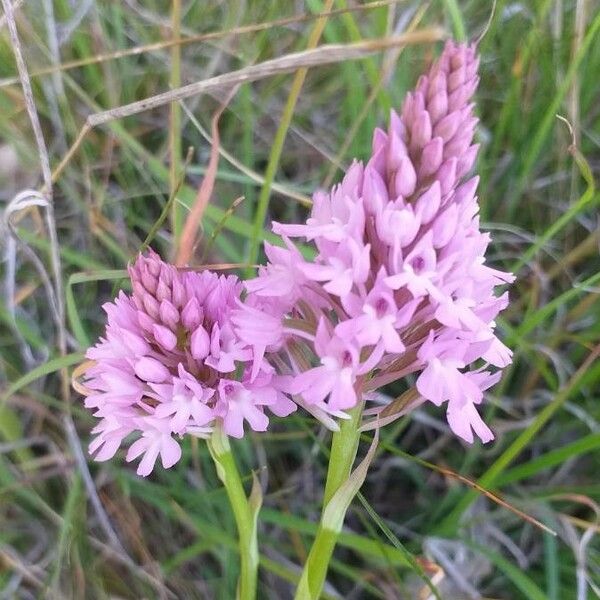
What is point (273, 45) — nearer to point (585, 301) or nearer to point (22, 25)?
point (22, 25)

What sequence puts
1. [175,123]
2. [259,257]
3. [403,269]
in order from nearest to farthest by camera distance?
[403,269] < [175,123] < [259,257]

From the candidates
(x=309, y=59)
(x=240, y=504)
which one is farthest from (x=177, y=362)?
(x=309, y=59)

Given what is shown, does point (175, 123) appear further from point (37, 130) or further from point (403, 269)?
point (403, 269)

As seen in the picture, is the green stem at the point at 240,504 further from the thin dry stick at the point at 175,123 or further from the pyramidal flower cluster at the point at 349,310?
the thin dry stick at the point at 175,123

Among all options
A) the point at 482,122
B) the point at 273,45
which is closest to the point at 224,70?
the point at 273,45

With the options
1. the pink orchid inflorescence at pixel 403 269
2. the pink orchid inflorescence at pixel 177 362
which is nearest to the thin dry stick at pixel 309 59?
the pink orchid inflorescence at pixel 403 269

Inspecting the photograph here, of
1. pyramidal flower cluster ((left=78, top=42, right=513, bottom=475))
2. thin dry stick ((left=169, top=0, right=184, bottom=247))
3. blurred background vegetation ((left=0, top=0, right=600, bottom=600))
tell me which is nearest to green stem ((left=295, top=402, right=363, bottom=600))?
pyramidal flower cluster ((left=78, top=42, right=513, bottom=475))
